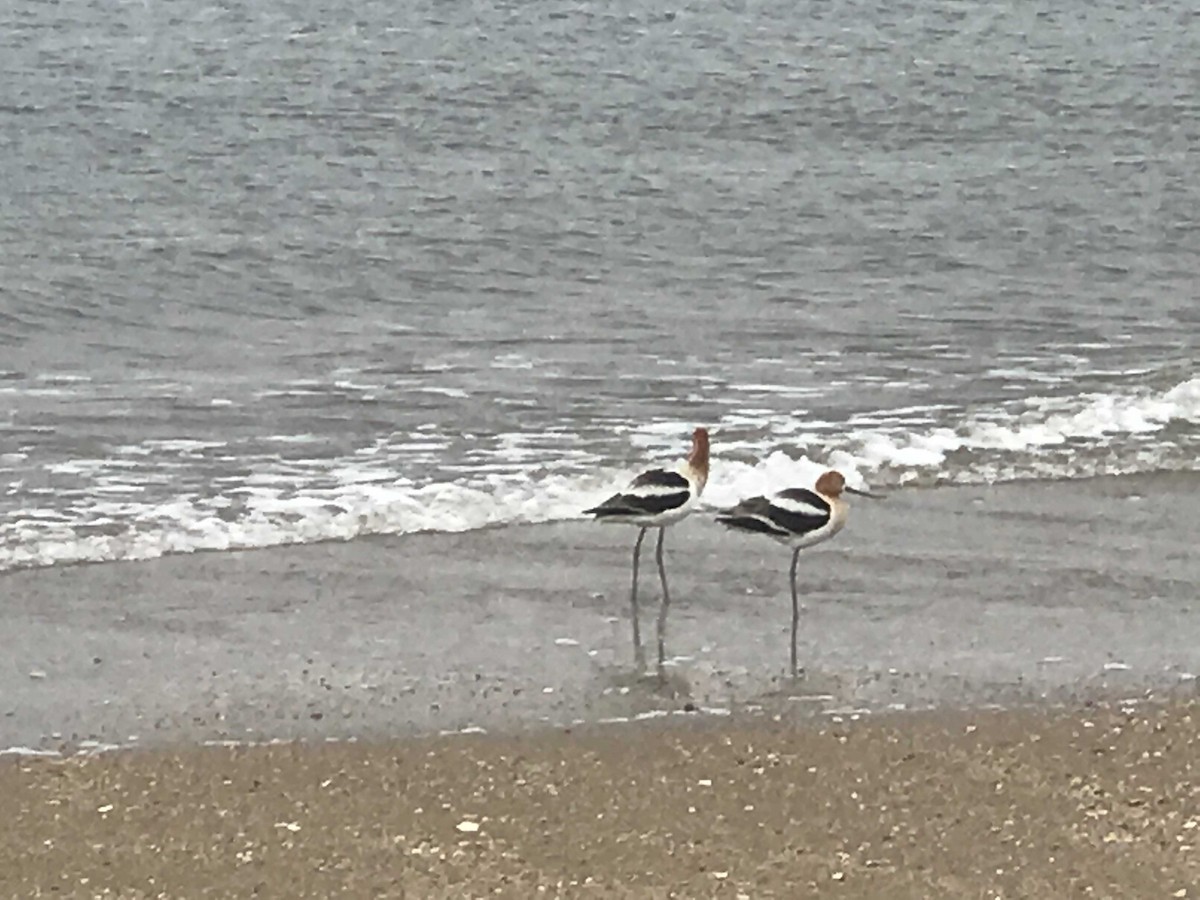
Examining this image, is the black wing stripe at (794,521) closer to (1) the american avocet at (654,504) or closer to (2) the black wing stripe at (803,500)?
(2) the black wing stripe at (803,500)

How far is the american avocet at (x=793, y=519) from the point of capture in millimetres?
7547

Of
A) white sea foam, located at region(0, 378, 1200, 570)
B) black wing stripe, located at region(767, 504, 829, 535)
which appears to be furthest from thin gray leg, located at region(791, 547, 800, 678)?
white sea foam, located at region(0, 378, 1200, 570)

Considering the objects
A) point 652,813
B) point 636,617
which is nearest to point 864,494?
point 636,617

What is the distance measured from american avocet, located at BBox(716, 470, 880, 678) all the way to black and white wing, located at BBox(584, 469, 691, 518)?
0.21m

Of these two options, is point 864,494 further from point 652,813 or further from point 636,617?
point 652,813

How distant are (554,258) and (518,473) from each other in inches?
201

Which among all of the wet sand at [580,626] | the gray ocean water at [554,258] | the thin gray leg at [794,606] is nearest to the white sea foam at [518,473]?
the gray ocean water at [554,258]

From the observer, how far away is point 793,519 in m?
7.55

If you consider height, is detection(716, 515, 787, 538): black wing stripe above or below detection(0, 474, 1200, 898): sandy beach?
above

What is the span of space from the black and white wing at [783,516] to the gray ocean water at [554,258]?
1514 mm

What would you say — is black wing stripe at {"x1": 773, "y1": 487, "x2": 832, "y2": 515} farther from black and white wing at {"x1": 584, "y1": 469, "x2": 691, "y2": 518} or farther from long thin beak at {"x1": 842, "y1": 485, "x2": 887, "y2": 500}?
long thin beak at {"x1": 842, "y1": 485, "x2": 887, "y2": 500}

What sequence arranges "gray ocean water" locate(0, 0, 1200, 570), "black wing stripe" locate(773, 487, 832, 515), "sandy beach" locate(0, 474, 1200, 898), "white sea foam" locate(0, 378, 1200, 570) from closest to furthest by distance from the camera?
"sandy beach" locate(0, 474, 1200, 898) → "black wing stripe" locate(773, 487, 832, 515) → "white sea foam" locate(0, 378, 1200, 570) → "gray ocean water" locate(0, 0, 1200, 570)

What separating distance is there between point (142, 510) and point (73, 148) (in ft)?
32.3

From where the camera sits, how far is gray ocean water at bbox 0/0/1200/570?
32.3 feet
